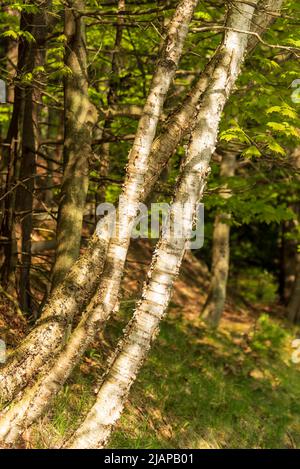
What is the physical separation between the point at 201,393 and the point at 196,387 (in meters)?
0.13

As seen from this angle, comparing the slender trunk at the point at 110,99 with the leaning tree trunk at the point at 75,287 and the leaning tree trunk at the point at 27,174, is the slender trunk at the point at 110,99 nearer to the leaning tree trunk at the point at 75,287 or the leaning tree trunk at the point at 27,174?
the leaning tree trunk at the point at 27,174

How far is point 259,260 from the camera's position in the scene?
2155 centimetres

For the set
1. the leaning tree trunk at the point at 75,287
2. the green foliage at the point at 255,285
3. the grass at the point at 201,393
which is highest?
the leaning tree trunk at the point at 75,287

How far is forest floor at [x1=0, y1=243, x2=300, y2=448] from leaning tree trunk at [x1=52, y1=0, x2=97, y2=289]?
0.99m

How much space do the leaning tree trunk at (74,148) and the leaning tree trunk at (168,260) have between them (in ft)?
7.83

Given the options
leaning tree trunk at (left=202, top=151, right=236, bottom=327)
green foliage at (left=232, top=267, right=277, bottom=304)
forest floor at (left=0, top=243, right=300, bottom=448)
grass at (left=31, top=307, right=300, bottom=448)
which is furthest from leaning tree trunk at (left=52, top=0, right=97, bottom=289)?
green foliage at (left=232, top=267, right=277, bottom=304)

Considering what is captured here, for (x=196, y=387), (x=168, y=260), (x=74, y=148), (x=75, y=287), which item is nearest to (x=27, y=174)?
(x=74, y=148)

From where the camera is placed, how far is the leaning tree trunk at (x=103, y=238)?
5730 millimetres

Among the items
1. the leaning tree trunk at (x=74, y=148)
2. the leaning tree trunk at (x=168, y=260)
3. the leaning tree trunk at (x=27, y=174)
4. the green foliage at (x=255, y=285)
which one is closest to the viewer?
the leaning tree trunk at (x=168, y=260)

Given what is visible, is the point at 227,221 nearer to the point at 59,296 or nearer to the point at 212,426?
the point at 212,426

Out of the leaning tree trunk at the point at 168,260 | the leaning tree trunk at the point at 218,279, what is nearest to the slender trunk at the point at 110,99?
the leaning tree trunk at the point at 168,260

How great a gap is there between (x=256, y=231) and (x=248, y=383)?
9.43 metres

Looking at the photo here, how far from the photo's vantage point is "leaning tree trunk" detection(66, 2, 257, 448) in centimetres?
514

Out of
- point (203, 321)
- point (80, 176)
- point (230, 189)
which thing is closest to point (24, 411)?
point (80, 176)
